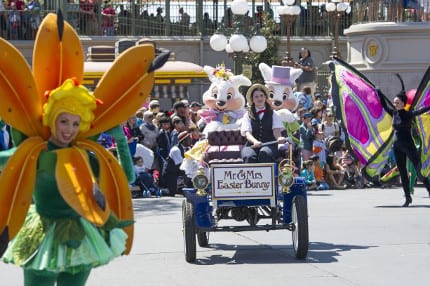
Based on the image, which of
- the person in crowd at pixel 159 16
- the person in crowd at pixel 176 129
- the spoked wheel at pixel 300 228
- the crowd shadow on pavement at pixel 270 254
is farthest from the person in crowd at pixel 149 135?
the person in crowd at pixel 159 16

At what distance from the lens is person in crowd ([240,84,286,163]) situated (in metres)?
10.8

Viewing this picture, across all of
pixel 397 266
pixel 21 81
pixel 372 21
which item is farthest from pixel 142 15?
pixel 21 81

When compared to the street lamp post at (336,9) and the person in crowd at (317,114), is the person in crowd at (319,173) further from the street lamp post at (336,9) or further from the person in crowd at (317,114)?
the street lamp post at (336,9)

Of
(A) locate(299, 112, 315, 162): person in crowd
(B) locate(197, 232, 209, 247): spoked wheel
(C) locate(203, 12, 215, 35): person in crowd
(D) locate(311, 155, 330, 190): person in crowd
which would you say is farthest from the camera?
(C) locate(203, 12, 215, 35): person in crowd

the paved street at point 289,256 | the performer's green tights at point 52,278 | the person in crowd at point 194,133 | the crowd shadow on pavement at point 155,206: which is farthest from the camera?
the person in crowd at point 194,133

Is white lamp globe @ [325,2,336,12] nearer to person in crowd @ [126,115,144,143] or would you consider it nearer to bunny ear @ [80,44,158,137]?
person in crowd @ [126,115,144,143]

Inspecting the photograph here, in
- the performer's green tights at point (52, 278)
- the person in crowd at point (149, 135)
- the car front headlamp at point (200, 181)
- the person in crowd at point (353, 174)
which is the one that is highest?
the performer's green tights at point (52, 278)

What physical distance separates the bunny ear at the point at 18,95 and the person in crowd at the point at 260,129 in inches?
180

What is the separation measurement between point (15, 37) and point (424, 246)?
1863 cm

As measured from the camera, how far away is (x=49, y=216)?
616 cm

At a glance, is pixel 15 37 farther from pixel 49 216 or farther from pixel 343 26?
pixel 49 216

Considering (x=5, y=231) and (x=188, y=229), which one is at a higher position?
(x=5, y=231)

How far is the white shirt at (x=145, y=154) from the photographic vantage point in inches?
661

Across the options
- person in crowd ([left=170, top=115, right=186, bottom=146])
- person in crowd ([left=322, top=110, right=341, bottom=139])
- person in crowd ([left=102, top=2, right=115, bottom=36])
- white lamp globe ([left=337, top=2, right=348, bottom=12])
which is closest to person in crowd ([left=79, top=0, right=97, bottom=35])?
person in crowd ([left=102, top=2, right=115, bottom=36])
